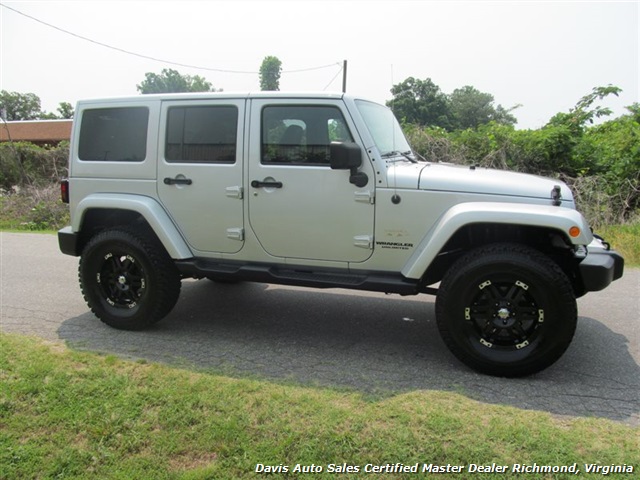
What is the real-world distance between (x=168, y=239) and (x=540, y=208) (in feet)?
9.97

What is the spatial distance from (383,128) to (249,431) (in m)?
2.82

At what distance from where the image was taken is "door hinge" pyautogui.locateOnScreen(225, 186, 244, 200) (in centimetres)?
427

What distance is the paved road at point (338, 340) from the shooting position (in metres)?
3.49

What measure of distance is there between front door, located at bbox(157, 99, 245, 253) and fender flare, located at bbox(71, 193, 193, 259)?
0.24 ft

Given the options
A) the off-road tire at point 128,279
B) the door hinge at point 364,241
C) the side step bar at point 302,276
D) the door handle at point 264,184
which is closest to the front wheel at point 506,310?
the side step bar at point 302,276

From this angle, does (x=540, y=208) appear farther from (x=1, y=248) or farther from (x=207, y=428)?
(x=1, y=248)

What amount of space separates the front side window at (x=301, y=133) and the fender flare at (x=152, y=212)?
3.52ft

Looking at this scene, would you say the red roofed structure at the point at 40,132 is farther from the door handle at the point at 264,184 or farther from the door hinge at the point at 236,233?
the door handle at the point at 264,184

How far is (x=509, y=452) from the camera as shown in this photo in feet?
8.82

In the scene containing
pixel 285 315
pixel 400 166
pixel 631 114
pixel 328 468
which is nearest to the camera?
pixel 328 468

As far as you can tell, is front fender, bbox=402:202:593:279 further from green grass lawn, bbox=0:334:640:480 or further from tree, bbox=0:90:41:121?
tree, bbox=0:90:41:121

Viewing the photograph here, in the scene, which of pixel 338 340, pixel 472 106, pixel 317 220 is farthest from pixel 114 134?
pixel 472 106

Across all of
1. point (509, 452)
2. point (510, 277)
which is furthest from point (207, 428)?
point (510, 277)

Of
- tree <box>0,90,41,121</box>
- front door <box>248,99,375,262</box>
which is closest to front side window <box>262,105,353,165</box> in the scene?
front door <box>248,99,375,262</box>
